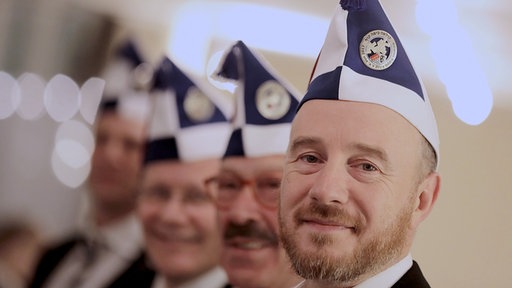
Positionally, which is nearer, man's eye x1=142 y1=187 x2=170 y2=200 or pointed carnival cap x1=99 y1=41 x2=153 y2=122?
man's eye x1=142 y1=187 x2=170 y2=200

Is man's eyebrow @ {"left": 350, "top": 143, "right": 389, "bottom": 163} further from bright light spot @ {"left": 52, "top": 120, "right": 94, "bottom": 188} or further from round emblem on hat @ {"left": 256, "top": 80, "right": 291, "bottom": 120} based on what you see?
bright light spot @ {"left": 52, "top": 120, "right": 94, "bottom": 188}

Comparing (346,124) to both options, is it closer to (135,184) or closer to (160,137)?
(160,137)

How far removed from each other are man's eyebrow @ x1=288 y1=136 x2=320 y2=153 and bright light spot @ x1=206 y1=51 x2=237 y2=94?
0.30 m

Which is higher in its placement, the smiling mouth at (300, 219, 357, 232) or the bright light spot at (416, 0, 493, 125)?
the bright light spot at (416, 0, 493, 125)

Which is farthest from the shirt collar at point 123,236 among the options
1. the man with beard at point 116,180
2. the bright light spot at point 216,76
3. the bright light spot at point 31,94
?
the bright light spot at point 31,94

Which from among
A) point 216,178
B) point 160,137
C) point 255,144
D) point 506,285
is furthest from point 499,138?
point 160,137

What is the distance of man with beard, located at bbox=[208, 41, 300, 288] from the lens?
4.36 ft

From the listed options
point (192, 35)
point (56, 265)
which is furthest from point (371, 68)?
point (56, 265)

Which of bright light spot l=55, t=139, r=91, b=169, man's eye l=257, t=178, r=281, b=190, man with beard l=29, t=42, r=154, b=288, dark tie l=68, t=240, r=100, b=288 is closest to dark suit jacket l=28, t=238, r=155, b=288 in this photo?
man with beard l=29, t=42, r=154, b=288

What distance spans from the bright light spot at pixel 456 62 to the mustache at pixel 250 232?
0.31m

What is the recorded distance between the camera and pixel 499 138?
121 cm

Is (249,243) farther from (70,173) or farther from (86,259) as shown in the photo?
(70,173)

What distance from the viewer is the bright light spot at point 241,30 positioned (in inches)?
57.9

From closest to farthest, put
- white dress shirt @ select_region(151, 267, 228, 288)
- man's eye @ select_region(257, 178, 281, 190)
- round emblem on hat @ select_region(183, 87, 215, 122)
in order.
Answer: man's eye @ select_region(257, 178, 281, 190) < white dress shirt @ select_region(151, 267, 228, 288) < round emblem on hat @ select_region(183, 87, 215, 122)
